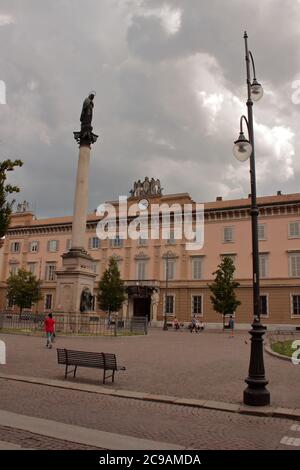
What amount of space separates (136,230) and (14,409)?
45.8m

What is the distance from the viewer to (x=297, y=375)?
13.0m

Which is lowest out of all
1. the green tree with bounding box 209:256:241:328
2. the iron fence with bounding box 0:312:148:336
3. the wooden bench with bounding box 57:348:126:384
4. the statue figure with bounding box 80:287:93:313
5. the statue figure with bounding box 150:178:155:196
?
the wooden bench with bounding box 57:348:126:384

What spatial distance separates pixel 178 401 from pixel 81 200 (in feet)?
72.1

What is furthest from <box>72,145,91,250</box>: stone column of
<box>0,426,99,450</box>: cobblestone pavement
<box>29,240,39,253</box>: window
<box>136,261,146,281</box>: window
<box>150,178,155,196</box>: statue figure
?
<box>29,240,39,253</box>: window

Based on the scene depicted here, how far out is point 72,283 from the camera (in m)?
27.3

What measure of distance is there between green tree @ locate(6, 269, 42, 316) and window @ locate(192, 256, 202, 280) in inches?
789

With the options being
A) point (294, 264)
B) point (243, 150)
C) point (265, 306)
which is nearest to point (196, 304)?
point (265, 306)

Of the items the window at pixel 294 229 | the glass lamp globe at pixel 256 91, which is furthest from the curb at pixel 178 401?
the window at pixel 294 229

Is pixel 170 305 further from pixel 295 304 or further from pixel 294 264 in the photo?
pixel 294 264

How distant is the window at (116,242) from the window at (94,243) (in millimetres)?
2298

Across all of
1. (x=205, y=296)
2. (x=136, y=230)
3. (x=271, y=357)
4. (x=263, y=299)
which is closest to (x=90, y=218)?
(x=136, y=230)

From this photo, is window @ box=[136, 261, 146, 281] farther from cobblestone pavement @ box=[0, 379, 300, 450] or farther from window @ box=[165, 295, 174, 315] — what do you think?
cobblestone pavement @ box=[0, 379, 300, 450]

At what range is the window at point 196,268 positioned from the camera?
49406 mm

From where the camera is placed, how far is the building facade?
44719 millimetres
